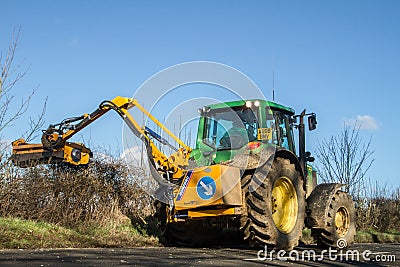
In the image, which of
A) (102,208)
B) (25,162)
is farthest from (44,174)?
(102,208)

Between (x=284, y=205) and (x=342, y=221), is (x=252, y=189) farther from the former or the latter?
(x=342, y=221)

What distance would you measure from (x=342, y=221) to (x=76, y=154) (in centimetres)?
578

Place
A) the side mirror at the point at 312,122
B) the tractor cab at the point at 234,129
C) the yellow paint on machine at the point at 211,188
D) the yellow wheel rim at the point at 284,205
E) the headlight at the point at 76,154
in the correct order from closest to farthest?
the yellow paint on machine at the point at 211,188, the yellow wheel rim at the point at 284,205, the tractor cab at the point at 234,129, the headlight at the point at 76,154, the side mirror at the point at 312,122

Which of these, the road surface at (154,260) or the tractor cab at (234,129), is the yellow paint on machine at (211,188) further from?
the road surface at (154,260)

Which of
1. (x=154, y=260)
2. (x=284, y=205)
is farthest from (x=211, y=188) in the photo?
(x=154, y=260)

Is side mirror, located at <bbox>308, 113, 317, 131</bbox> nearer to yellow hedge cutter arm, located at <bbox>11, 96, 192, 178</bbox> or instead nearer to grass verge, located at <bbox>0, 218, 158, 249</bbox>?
yellow hedge cutter arm, located at <bbox>11, 96, 192, 178</bbox>

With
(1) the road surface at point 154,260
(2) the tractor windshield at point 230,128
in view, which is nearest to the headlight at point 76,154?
(2) the tractor windshield at point 230,128

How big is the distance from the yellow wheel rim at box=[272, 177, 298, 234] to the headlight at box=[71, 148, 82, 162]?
3.82m

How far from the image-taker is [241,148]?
9258 mm

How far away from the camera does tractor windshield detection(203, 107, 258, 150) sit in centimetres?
962

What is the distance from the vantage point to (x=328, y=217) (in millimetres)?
10008

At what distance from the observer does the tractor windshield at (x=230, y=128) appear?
9625 millimetres

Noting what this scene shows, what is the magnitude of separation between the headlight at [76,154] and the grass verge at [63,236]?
1.35 metres

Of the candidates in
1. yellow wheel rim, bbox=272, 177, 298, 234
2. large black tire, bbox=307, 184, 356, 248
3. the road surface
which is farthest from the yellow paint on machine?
large black tire, bbox=307, 184, 356, 248
